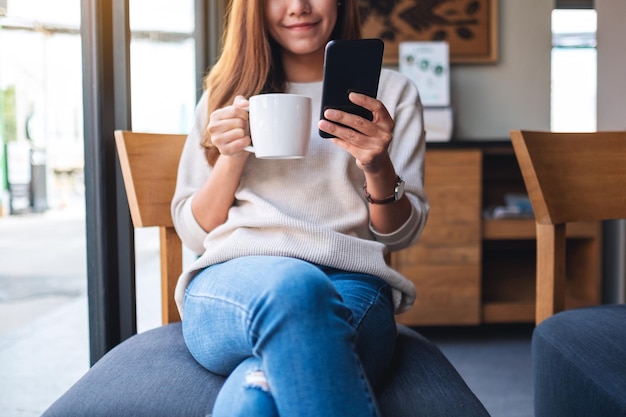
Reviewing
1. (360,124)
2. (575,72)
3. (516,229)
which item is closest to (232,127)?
(360,124)

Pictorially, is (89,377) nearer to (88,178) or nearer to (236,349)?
(236,349)

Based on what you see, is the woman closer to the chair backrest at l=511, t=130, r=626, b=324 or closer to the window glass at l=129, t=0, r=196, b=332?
the chair backrest at l=511, t=130, r=626, b=324

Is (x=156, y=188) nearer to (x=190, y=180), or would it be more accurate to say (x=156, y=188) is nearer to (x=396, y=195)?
(x=190, y=180)

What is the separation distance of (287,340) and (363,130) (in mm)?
349

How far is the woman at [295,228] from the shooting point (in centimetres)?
65

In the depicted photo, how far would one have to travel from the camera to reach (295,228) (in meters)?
0.95

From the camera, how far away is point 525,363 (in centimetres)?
222

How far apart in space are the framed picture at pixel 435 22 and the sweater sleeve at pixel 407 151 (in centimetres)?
170

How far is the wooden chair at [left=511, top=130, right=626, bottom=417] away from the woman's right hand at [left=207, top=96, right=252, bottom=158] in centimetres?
49

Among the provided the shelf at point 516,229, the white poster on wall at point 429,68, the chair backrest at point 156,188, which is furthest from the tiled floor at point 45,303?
the white poster on wall at point 429,68

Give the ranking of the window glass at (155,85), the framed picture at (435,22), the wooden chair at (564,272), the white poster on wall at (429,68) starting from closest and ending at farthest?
the wooden chair at (564,272) → the window glass at (155,85) → the white poster on wall at (429,68) → the framed picture at (435,22)

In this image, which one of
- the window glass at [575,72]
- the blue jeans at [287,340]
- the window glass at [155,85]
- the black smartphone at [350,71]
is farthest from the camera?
the window glass at [575,72]

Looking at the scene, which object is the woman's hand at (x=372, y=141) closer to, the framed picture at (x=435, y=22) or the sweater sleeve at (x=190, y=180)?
the sweater sleeve at (x=190, y=180)

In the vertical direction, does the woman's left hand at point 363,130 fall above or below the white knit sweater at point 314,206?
above
